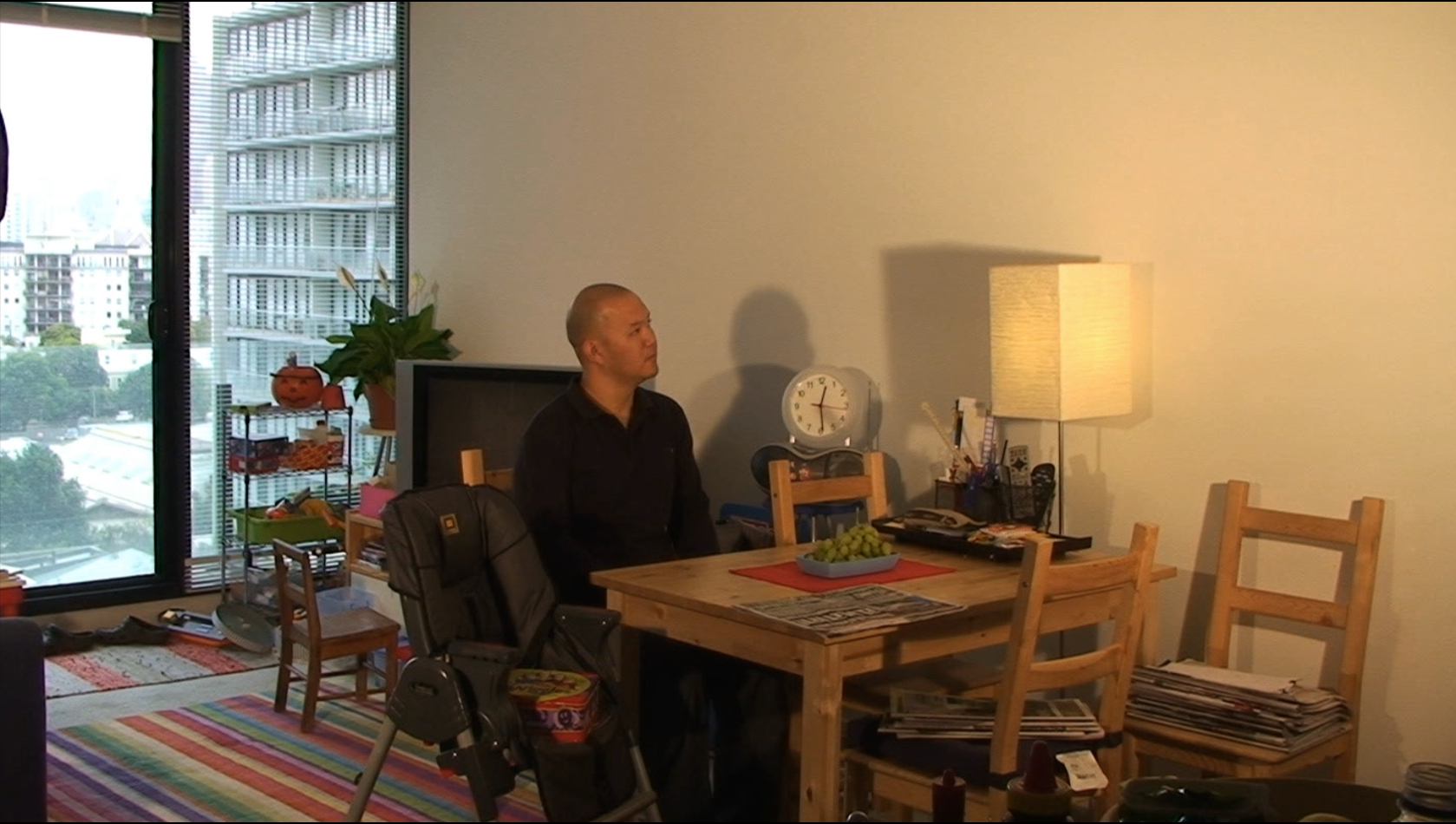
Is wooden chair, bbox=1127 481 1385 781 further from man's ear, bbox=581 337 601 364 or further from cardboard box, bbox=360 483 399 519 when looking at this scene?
cardboard box, bbox=360 483 399 519

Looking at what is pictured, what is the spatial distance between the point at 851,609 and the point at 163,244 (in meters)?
3.15

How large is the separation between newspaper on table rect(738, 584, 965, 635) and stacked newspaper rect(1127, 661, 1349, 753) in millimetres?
484

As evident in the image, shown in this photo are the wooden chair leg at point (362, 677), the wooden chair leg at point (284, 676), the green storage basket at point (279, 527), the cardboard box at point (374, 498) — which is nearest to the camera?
the wooden chair leg at point (284, 676)

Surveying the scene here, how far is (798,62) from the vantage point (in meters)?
3.76

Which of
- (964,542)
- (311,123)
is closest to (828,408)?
(964,542)

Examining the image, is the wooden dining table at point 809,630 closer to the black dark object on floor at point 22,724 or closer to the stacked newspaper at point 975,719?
the stacked newspaper at point 975,719

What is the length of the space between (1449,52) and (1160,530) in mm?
1071

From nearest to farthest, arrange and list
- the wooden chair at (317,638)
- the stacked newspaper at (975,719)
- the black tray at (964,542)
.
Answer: the stacked newspaper at (975,719), the black tray at (964,542), the wooden chair at (317,638)

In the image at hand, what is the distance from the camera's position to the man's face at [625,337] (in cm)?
296

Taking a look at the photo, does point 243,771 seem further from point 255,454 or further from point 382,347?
point 382,347

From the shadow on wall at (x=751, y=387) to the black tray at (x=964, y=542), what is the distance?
31.4 inches

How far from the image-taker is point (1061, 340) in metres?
2.99

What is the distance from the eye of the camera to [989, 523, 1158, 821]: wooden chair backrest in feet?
7.69

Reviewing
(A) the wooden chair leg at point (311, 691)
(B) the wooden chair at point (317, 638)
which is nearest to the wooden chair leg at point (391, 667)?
(B) the wooden chair at point (317, 638)
